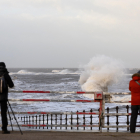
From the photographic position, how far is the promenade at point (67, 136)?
5.61 metres

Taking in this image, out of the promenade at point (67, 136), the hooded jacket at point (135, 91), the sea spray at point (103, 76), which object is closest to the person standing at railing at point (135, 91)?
the hooded jacket at point (135, 91)

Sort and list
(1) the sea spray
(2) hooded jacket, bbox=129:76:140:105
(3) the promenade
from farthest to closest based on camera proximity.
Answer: (1) the sea spray
(2) hooded jacket, bbox=129:76:140:105
(3) the promenade

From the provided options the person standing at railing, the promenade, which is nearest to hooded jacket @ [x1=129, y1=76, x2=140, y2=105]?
the person standing at railing

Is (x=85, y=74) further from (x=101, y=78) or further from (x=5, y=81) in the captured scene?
(x=5, y=81)

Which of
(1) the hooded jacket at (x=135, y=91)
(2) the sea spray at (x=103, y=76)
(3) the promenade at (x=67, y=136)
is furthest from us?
(2) the sea spray at (x=103, y=76)

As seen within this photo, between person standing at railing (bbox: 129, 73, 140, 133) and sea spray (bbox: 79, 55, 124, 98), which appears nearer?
person standing at railing (bbox: 129, 73, 140, 133)

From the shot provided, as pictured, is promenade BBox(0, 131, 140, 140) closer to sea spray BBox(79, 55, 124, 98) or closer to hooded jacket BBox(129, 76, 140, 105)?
hooded jacket BBox(129, 76, 140, 105)

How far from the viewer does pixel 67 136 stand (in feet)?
19.0

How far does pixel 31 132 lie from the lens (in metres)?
6.27

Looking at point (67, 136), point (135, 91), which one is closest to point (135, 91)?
point (135, 91)

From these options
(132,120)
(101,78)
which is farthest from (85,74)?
(132,120)

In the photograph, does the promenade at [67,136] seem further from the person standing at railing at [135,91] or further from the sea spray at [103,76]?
the sea spray at [103,76]

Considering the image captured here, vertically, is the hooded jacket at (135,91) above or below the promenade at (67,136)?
above

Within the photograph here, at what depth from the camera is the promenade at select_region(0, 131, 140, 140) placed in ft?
18.4
